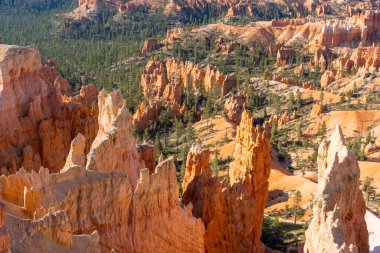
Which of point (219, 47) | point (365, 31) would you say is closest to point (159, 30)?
point (219, 47)

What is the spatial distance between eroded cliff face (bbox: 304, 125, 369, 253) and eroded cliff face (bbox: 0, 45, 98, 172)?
51.6ft

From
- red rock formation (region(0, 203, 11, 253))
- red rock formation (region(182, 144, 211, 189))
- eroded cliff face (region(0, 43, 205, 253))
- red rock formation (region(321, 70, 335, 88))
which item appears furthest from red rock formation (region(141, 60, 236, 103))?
red rock formation (region(0, 203, 11, 253))

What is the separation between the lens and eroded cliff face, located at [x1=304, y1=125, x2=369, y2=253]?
13.5m

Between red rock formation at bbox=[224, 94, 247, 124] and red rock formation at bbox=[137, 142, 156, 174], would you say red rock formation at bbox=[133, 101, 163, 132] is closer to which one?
red rock formation at bbox=[224, 94, 247, 124]

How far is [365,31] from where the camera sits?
100500mm

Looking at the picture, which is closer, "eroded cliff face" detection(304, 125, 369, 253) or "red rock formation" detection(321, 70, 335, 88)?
"eroded cliff face" detection(304, 125, 369, 253)

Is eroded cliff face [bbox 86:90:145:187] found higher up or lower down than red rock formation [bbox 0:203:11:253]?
lower down

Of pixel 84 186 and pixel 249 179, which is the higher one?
pixel 84 186

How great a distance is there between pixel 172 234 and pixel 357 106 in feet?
149

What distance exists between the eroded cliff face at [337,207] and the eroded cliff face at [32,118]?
15.7 meters

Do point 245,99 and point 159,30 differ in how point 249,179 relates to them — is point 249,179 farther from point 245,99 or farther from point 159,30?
point 159,30

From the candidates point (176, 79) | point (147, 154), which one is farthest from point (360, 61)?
point (147, 154)

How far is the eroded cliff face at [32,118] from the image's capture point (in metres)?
27.1

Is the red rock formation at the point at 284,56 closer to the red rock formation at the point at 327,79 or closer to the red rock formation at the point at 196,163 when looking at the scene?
the red rock formation at the point at 327,79
